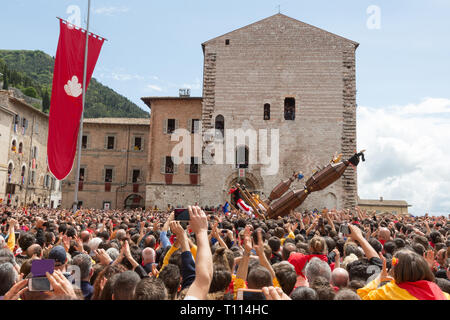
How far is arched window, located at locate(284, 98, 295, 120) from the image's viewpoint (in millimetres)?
29000

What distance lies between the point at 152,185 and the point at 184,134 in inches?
199

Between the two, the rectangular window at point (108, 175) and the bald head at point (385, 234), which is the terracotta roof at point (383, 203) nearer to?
the rectangular window at point (108, 175)

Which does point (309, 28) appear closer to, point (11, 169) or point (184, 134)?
point (184, 134)

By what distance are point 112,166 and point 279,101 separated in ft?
57.2

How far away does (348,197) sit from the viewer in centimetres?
2761

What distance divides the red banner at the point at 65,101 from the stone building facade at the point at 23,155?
55.5 feet

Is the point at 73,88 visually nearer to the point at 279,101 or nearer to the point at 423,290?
the point at 279,101

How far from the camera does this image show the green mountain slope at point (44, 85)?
68394mm

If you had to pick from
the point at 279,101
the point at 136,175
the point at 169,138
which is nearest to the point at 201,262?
the point at 279,101

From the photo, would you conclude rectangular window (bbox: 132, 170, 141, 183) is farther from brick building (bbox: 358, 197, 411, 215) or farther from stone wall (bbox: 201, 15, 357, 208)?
brick building (bbox: 358, 197, 411, 215)

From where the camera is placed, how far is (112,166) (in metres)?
36.1

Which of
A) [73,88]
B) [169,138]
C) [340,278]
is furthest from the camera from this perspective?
[169,138]

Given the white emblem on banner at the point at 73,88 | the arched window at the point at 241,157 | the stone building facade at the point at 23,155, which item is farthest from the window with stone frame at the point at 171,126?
the white emblem on banner at the point at 73,88
